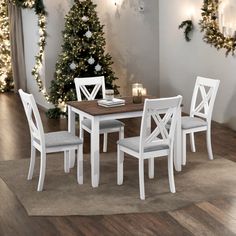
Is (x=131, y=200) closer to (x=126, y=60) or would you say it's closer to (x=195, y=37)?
(x=195, y=37)

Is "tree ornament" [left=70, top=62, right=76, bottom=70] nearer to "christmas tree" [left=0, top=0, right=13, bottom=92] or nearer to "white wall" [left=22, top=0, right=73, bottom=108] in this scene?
"white wall" [left=22, top=0, right=73, bottom=108]

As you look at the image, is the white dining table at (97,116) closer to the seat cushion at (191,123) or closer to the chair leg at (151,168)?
the seat cushion at (191,123)

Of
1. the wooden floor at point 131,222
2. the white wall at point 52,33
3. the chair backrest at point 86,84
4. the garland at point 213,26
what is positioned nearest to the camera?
the wooden floor at point 131,222

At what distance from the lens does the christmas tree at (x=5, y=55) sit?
10.2 meters

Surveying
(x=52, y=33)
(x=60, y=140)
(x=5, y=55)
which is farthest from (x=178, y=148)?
(x=5, y=55)

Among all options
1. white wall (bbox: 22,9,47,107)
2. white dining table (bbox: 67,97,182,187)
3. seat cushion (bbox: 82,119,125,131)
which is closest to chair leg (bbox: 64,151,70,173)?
white dining table (bbox: 67,97,182,187)

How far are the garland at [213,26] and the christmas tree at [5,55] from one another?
469 centimetres

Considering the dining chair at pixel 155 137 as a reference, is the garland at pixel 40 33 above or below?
above

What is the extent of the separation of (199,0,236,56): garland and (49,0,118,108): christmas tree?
4.82 feet

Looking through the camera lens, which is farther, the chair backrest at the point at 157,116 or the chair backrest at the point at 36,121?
the chair backrest at the point at 36,121

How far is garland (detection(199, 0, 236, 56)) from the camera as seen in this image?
6.76m

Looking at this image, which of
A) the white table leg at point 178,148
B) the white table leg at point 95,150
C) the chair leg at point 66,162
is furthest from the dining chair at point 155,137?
the chair leg at point 66,162

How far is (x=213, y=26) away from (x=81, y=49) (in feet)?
6.14

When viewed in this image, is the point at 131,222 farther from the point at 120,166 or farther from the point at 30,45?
the point at 30,45
